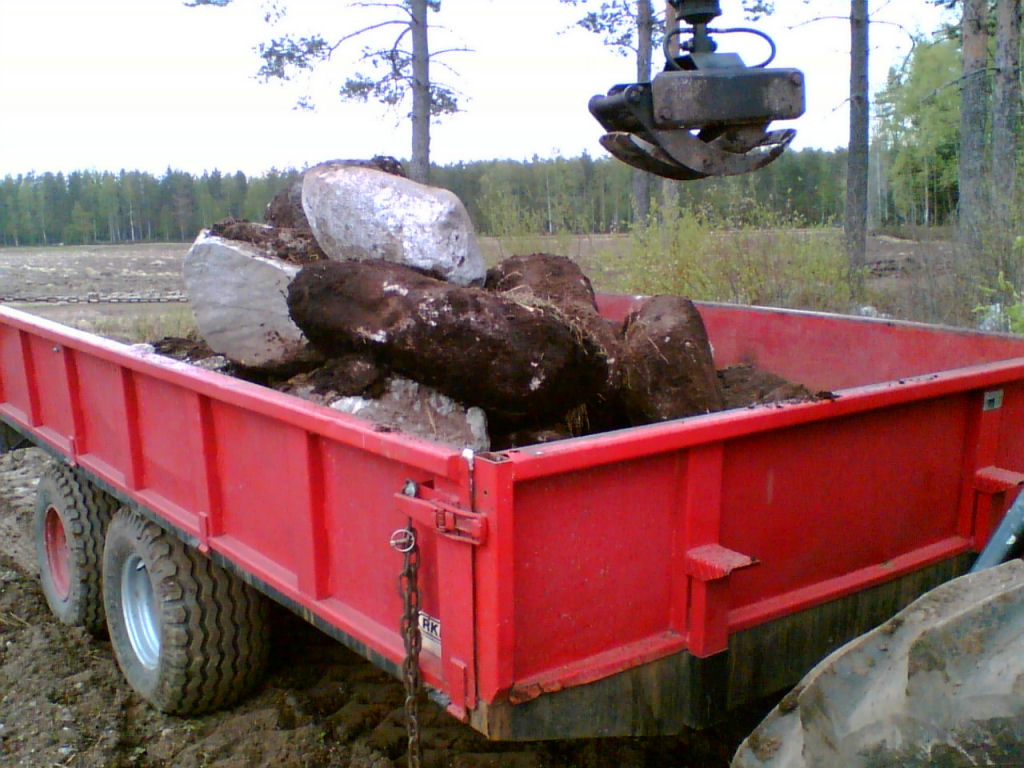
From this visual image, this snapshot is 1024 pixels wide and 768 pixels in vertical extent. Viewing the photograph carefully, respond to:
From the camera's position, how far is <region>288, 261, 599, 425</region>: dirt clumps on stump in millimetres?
2953

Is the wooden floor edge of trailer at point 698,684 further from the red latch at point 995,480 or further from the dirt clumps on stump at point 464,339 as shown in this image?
the dirt clumps on stump at point 464,339

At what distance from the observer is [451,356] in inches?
116

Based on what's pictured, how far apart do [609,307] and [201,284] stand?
2.19 meters

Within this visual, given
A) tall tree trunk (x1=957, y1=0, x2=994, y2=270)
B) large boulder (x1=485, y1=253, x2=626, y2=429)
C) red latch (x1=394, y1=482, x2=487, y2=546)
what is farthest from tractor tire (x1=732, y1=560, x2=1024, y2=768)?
tall tree trunk (x1=957, y1=0, x2=994, y2=270)

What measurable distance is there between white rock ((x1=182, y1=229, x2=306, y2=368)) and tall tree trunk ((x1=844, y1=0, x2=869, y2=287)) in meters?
10.7

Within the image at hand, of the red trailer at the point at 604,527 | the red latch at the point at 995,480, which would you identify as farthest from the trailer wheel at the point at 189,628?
the red latch at the point at 995,480

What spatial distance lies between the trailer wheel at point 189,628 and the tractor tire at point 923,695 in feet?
6.73

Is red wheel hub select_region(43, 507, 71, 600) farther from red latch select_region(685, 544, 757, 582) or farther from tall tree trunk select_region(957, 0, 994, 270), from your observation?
tall tree trunk select_region(957, 0, 994, 270)

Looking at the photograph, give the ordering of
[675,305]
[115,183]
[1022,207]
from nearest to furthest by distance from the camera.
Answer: [675,305]
[1022,207]
[115,183]

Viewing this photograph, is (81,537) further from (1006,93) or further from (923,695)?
(1006,93)

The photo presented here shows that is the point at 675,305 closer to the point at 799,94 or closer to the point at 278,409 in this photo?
the point at 799,94

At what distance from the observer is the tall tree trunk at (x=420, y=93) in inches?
591

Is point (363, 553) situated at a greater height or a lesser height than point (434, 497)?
lesser

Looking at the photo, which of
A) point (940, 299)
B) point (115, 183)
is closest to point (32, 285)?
point (940, 299)
